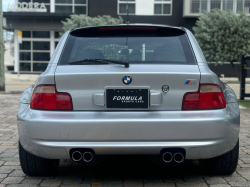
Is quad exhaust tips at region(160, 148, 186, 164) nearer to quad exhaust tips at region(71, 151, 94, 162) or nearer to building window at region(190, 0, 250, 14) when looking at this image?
quad exhaust tips at region(71, 151, 94, 162)

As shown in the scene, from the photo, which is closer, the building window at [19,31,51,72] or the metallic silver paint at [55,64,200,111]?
the metallic silver paint at [55,64,200,111]

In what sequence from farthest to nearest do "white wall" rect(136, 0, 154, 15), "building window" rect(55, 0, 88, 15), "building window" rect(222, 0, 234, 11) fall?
"building window" rect(55, 0, 88, 15), "white wall" rect(136, 0, 154, 15), "building window" rect(222, 0, 234, 11)

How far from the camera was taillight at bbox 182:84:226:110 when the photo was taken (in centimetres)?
338

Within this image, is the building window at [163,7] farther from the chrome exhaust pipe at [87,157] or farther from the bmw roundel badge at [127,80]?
the chrome exhaust pipe at [87,157]

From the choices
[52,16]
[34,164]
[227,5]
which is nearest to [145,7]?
[227,5]

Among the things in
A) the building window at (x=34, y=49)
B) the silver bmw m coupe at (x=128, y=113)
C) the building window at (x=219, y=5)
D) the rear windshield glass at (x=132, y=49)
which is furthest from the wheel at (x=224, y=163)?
the building window at (x=34, y=49)

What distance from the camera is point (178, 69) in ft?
11.2

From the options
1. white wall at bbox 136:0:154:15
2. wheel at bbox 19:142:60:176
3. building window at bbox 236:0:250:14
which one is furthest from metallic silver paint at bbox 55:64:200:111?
building window at bbox 236:0:250:14

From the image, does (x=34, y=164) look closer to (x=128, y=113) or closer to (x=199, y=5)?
(x=128, y=113)

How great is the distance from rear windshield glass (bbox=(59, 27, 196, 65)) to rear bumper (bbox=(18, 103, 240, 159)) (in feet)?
1.79

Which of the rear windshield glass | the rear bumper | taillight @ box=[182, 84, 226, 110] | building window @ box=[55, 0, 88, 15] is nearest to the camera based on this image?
the rear bumper

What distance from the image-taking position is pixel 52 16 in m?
30.8

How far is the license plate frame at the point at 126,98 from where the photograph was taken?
132 inches

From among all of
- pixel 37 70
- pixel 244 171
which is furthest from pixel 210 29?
pixel 244 171
